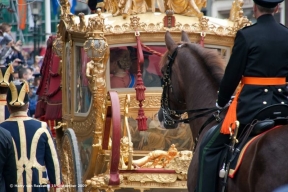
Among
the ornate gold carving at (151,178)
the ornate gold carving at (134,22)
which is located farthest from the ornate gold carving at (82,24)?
the ornate gold carving at (151,178)

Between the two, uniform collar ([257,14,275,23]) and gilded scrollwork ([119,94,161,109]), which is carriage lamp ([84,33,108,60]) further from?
uniform collar ([257,14,275,23])

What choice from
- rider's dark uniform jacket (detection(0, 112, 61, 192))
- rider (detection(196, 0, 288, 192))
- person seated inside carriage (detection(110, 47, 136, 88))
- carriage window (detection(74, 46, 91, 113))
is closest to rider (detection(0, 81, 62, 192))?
rider's dark uniform jacket (detection(0, 112, 61, 192))

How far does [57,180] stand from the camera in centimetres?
779

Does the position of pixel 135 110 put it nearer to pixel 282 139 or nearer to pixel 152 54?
pixel 152 54

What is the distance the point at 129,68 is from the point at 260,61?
378 centimetres

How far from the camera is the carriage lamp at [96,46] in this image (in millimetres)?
9587

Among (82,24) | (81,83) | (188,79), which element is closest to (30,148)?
(188,79)

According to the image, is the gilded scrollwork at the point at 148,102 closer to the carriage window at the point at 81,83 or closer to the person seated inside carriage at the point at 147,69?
the person seated inside carriage at the point at 147,69

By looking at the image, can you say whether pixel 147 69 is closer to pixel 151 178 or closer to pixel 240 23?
pixel 240 23

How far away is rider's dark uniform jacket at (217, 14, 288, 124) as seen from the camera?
6445 mm

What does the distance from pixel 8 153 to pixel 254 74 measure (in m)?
2.14

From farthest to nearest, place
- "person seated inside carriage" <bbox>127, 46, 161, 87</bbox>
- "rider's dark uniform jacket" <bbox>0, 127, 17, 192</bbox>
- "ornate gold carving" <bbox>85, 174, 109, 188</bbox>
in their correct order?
"person seated inside carriage" <bbox>127, 46, 161, 87</bbox>, "ornate gold carving" <bbox>85, 174, 109, 188</bbox>, "rider's dark uniform jacket" <bbox>0, 127, 17, 192</bbox>

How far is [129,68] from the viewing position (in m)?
10.1

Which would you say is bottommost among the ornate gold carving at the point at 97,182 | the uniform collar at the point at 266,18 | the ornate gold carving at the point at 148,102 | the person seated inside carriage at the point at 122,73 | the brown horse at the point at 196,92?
the ornate gold carving at the point at 97,182
